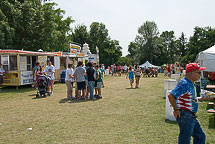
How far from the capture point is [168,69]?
2906cm

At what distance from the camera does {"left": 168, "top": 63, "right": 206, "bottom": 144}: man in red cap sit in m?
3.29

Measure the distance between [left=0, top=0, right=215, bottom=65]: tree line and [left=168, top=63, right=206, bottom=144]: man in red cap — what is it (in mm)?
20387

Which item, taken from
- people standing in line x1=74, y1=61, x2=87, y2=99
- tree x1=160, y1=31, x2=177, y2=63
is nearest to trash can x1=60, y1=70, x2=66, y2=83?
people standing in line x1=74, y1=61, x2=87, y2=99

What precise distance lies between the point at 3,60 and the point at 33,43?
1104 centimetres

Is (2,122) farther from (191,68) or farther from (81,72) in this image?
(191,68)

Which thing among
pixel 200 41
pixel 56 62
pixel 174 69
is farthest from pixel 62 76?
pixel 200 41

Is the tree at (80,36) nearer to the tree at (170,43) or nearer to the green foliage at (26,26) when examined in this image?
the green foliage at (26,26)

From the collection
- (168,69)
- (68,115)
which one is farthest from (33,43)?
(68,115)

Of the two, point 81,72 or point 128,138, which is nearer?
point 128,138

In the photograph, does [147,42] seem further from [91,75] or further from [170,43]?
[91,75]

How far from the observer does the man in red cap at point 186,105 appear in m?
3.29

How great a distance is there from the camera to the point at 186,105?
3342mm

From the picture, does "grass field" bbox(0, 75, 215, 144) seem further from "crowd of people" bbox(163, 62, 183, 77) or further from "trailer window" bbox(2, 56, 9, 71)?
"crowd of people" bbox(163, 62, 183, 77)

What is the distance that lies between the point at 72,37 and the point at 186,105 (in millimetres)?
55307
